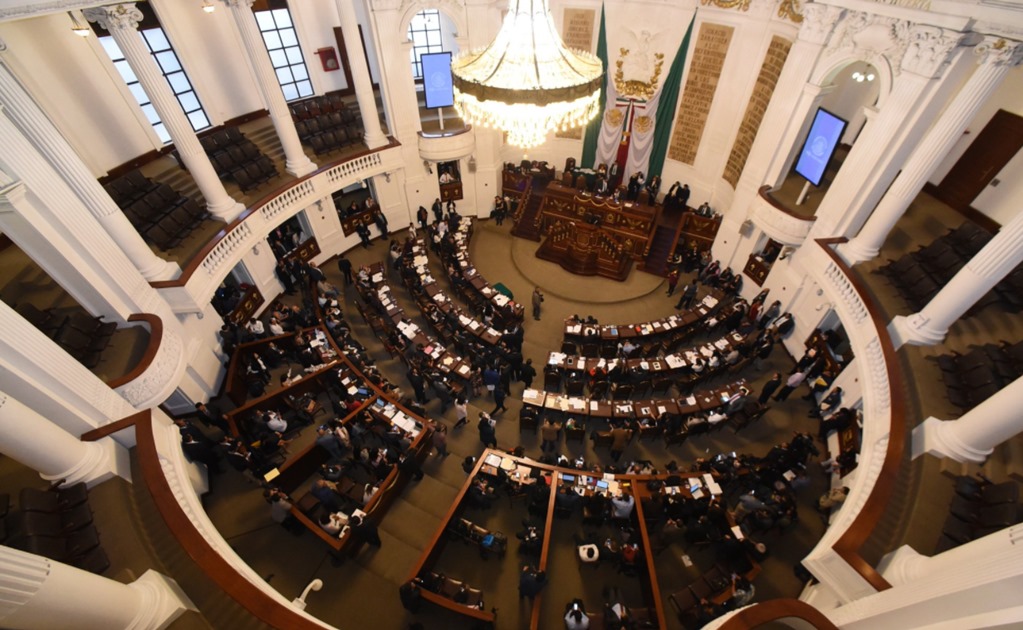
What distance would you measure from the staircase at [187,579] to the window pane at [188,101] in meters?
12.6

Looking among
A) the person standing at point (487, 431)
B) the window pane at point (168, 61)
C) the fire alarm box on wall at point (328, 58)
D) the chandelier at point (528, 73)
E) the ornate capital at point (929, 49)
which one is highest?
the chandelier at point (528, 73)

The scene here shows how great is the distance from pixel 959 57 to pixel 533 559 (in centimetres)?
1296

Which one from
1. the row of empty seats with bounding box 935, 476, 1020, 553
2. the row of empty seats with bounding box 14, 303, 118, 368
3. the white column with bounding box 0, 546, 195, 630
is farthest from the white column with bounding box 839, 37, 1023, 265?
the row of empty seats with bounding box 14, 303, 118, 368

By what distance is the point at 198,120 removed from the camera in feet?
49.0

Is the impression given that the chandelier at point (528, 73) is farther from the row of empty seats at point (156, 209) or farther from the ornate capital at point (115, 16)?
the row of empty seats at point (156, 209)

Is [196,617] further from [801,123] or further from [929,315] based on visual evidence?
[801,123]

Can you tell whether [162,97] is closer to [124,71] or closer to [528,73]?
[124,71]

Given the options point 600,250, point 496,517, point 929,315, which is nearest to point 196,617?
point 496,517

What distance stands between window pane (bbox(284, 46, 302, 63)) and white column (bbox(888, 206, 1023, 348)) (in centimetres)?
1982

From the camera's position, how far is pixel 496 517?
10.1 metres

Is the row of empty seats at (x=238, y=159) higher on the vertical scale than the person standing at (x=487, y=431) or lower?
higher

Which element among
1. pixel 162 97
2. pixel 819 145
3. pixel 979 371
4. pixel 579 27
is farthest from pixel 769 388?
pixel 162 97

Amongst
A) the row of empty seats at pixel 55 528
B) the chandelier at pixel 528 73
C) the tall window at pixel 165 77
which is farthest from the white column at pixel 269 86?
the row of empty seats at pixel 55 528

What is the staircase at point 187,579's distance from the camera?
21.0 ft
